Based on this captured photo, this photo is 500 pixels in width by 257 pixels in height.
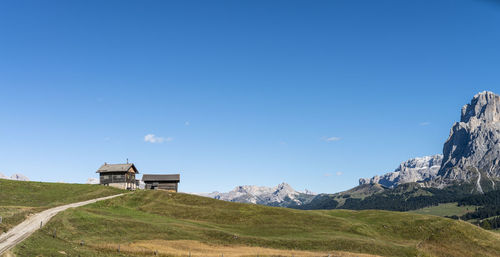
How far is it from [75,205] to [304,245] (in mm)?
53620

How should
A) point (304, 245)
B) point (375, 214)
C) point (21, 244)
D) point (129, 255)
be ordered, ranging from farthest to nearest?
point (375, 214)
point (304, 245)
point (129, 255)
point (21, 244)

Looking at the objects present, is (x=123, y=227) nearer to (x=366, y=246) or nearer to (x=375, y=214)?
(x=366, y=246)

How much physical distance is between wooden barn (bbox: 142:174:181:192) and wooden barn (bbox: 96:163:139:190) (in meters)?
6.21

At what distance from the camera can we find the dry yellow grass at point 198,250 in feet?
181

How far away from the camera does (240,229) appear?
82.0 metres

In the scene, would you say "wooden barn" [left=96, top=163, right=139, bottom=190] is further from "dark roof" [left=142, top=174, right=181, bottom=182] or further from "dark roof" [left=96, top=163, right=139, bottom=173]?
"dark roof" [left=142, top=174, right=181, bottom=182]

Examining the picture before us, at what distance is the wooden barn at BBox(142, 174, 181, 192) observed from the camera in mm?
134875

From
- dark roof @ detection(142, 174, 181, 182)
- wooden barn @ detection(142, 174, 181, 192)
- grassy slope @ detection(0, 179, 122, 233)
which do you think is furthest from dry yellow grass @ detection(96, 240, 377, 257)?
wooden barn @ detection(142, 174, 181, 192)

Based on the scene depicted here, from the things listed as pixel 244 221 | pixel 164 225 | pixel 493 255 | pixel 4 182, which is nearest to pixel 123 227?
pixel 164 225

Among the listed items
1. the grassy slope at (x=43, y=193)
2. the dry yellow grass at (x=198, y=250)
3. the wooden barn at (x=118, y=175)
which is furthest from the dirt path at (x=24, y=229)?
the wooden barn at (x=118, y=175)

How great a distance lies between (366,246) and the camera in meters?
70.1

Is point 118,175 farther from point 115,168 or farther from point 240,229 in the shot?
point 240,229

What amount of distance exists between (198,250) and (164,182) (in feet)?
259

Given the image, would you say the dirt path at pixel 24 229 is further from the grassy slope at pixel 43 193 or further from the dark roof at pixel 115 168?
the dark roof at pixel 115 168
